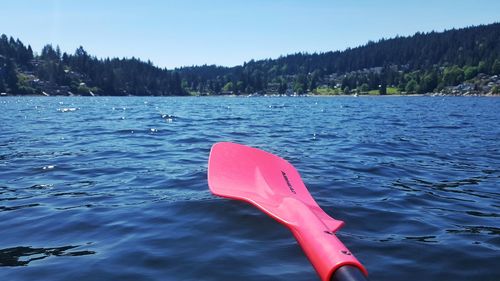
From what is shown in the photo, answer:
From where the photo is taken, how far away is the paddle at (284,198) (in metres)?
3.25

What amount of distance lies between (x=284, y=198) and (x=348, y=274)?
2.74 m

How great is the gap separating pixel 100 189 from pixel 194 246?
333 centimetres

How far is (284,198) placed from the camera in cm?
577

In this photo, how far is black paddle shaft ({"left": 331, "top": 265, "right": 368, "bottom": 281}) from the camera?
2988 mm

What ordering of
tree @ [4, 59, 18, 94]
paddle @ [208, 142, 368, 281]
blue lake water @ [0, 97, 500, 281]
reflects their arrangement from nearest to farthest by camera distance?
paddle @ [208, 142, 368, 281]
blue lake water @ [0, 97, 500, 281]
tree @ [4, 59, 18, 94]

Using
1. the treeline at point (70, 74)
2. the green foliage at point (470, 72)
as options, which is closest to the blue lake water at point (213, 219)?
the treeline at point (70, 74)

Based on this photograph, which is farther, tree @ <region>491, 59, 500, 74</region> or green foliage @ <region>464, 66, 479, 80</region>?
green foliage @ <region>464, 66, 479, 80</region>

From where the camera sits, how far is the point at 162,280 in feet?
12.3

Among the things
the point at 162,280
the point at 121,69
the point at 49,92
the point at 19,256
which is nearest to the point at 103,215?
the point at 19,256

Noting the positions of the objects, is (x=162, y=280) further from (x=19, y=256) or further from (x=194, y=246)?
(x=19, y=256)

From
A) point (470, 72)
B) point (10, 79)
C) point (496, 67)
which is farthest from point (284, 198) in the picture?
point (470, 72)

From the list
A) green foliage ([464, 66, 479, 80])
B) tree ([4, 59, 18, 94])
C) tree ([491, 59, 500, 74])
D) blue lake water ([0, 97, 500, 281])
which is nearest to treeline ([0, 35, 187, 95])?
tree ([4, 59, 18, 94])

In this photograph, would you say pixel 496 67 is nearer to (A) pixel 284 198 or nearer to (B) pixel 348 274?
(A) pixel 284 198

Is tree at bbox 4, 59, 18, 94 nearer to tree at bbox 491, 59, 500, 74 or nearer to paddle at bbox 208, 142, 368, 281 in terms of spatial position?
paddle at bbox 208, 142, 368, 281
